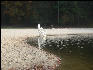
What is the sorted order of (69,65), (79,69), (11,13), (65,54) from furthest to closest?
(11,13) < (65,54) < (69,65) < (79,69)

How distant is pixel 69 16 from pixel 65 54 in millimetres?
35122

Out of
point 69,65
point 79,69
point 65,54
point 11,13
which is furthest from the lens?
point 11,13

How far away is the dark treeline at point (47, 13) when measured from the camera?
5259 cm

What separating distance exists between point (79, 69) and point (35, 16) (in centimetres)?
3869

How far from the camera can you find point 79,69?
14.8 m

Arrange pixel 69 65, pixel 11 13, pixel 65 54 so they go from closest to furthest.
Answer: pixel 69 65 → pixel 65 54 → pixel 11 13

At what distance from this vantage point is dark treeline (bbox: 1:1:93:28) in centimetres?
5259

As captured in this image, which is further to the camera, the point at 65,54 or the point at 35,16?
the point at 35,16

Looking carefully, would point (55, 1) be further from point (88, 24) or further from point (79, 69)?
point (79, 69)

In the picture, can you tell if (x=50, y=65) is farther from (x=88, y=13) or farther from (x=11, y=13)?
(x=88, y=13)

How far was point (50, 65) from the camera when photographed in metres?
15.5

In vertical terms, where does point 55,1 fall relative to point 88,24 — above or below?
above

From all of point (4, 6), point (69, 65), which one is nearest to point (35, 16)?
point (4, 6)

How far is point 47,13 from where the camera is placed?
177ft
